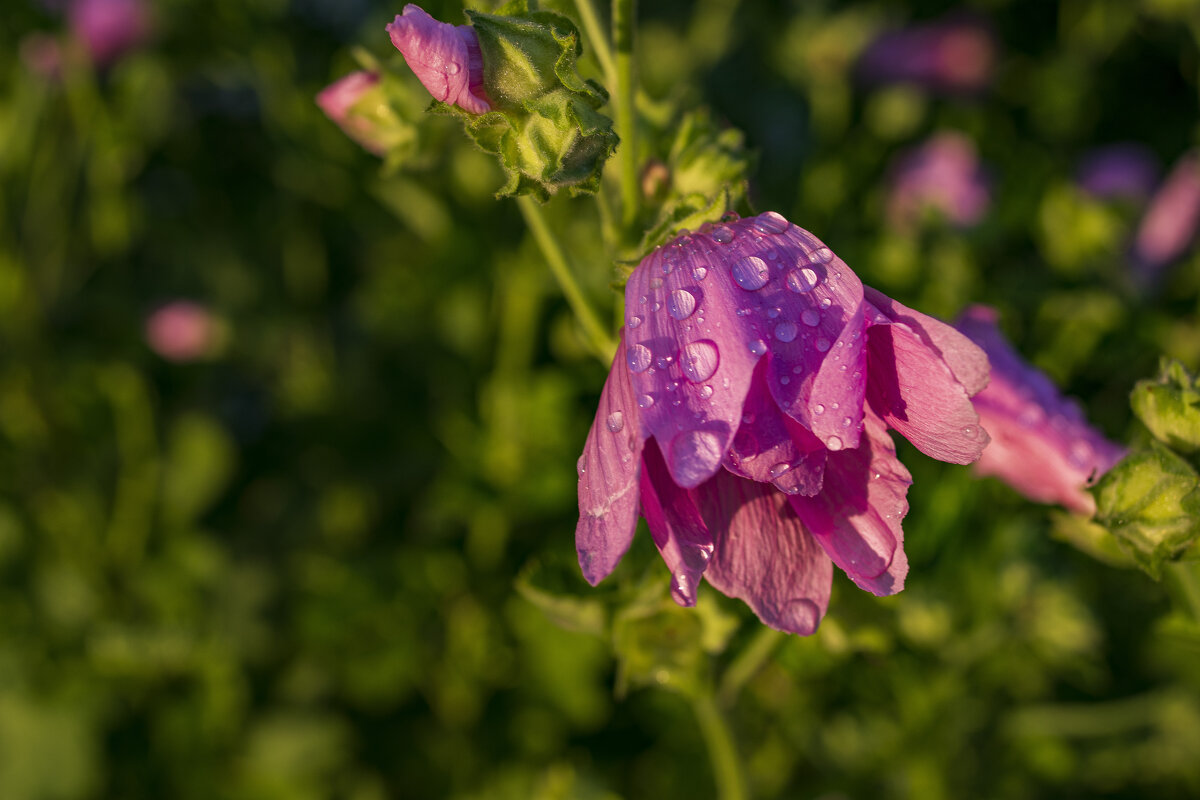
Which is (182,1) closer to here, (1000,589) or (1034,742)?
(1000,589)

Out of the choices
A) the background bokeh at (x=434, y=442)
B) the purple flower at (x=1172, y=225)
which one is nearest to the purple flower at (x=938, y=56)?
the background bokeh at (x=434, y=442)

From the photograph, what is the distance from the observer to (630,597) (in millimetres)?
939

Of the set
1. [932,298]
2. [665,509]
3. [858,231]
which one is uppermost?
[665,509]

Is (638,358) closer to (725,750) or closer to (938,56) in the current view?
(725,750)

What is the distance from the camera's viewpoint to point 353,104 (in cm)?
109

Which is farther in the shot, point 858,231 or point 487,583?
point 858,231

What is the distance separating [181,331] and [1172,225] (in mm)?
2473

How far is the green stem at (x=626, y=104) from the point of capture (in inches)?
32.0

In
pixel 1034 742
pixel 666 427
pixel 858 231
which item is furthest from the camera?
pixel 858 231

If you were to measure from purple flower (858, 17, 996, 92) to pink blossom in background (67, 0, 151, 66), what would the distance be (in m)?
2.01

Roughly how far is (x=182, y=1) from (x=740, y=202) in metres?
2.04

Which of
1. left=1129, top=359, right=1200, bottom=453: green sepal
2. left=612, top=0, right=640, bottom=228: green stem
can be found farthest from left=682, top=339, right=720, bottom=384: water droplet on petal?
left=1129, top=359, right=1200, bottom=453: green sepal

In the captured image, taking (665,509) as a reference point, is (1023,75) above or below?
below

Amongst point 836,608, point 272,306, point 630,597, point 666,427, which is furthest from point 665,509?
point 272,306
